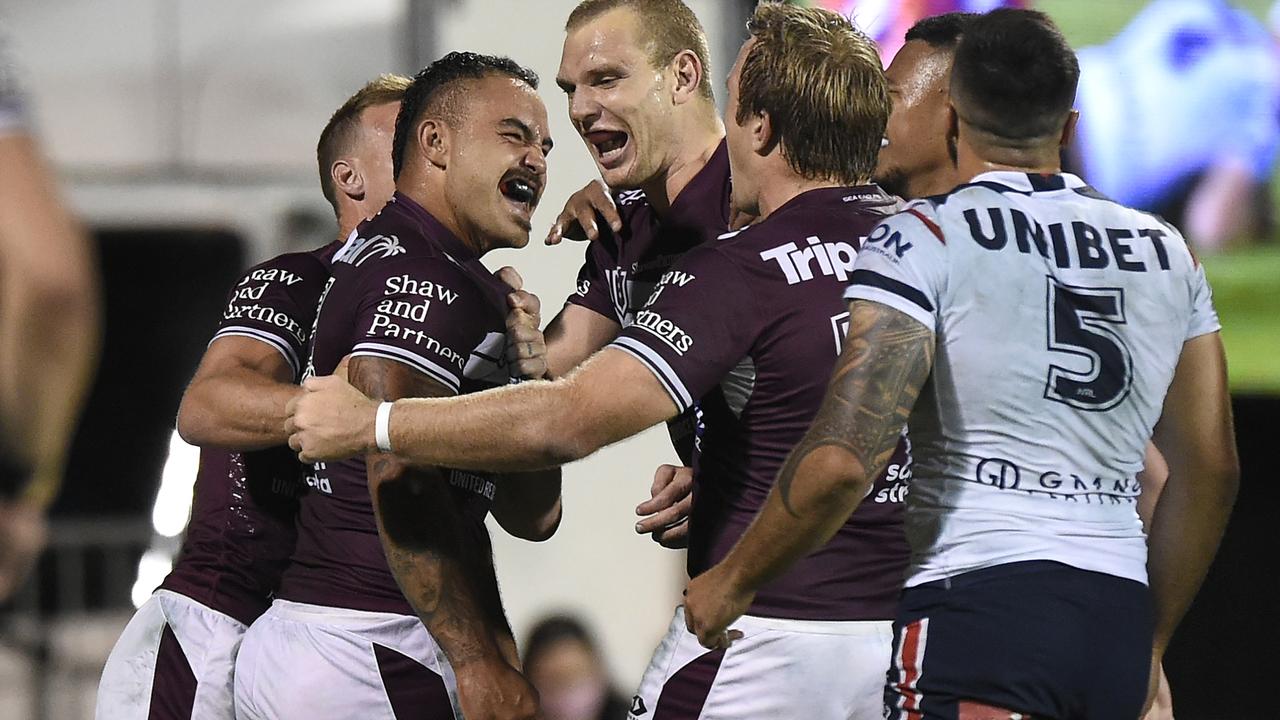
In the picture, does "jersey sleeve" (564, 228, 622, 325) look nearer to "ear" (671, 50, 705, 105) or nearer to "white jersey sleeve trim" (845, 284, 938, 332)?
"ear" (671, 50, 705, 105)

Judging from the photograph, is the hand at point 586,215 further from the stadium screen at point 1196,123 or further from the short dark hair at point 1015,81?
the stadium screen at point 1196,123

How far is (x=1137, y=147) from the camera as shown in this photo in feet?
25.4

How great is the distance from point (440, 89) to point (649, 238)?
70 centimetres

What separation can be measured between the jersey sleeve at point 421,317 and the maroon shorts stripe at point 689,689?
0.75 m

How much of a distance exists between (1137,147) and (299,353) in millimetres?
5122

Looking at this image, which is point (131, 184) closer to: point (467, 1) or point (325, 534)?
point (467, 1)

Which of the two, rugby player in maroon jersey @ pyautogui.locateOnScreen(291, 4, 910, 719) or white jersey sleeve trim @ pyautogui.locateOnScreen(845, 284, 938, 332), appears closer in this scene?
white jersey sleeve trim @ pyautogui.locateOnScreen(845, 284, 938, 332)

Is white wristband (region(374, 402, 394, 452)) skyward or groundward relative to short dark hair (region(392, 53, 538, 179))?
groundward

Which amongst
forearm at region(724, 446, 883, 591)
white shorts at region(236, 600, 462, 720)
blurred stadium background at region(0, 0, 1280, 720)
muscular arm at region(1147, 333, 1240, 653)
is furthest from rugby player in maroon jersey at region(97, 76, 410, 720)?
blurred stadium background at region(0, 0, 1280, 720)

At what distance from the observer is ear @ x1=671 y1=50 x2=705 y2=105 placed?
14.3ft

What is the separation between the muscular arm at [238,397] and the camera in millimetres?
3646

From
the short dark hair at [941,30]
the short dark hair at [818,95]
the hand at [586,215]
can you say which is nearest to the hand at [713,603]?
the short dark hair at [818,95]

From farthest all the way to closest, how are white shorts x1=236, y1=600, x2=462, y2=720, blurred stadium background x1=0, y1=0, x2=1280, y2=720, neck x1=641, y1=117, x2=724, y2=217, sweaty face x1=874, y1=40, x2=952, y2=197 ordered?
blurred stadium background x1=0, y1=0, x2=1280, y2=720 → neck x1=641, y1=117, x2=724, y2=217 → sweaty face x1=874, y1=40, x2=952, y2=197 → white shorts x1=236, y1=600, x2=462, y2=720

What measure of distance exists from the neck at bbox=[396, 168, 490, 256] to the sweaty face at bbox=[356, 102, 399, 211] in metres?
0.70
